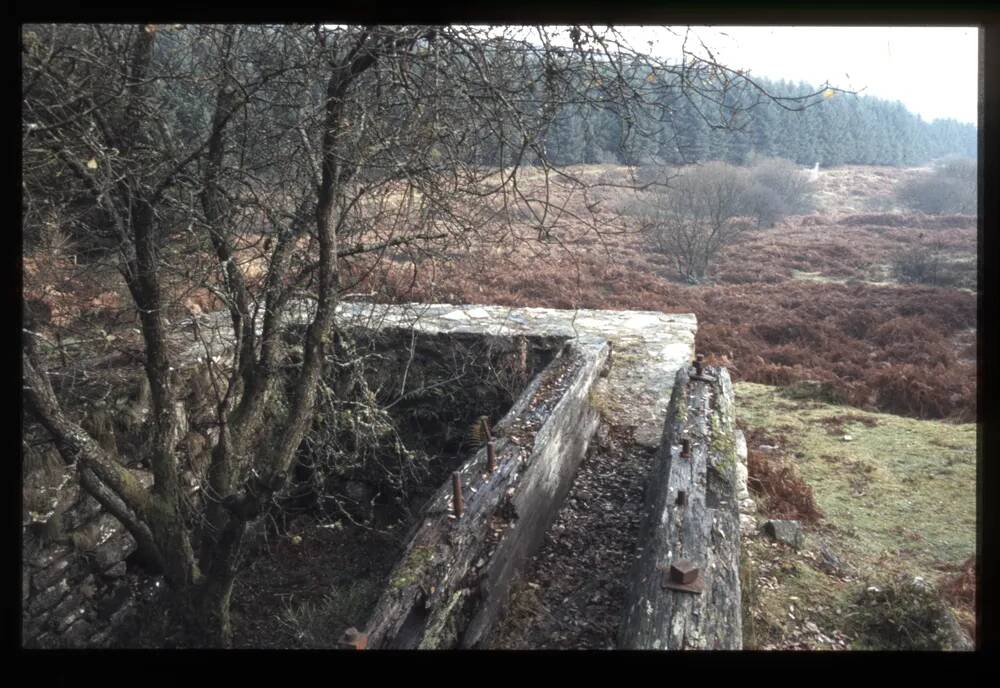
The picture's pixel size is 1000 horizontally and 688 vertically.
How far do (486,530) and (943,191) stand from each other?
24.9m

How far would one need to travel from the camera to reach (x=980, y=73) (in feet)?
4.32

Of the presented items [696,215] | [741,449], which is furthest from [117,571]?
[696,215]

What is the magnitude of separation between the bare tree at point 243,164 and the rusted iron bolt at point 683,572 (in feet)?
4.44

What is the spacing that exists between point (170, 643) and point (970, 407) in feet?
27.5

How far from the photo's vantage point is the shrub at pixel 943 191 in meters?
21.1

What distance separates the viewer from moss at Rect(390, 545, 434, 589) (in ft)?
7.56

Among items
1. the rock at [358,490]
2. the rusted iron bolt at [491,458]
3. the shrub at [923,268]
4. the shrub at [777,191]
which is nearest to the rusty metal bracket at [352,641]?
the rusted iron bolt at [491,458]

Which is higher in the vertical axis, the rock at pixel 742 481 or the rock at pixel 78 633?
the rock at pixel 742 481

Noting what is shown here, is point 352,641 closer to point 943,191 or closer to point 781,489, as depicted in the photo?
point 781,489

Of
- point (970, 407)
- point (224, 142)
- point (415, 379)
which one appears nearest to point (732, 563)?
point (224, 142)

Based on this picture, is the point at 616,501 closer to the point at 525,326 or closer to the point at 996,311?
the point at 525,326

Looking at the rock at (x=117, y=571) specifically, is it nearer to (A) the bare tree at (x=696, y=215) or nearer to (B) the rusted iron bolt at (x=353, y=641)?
(B) the rusted iron bolt at (x=353, y=641)

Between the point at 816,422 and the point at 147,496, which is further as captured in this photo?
the point at 816,422

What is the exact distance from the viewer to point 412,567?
94.3 inches
